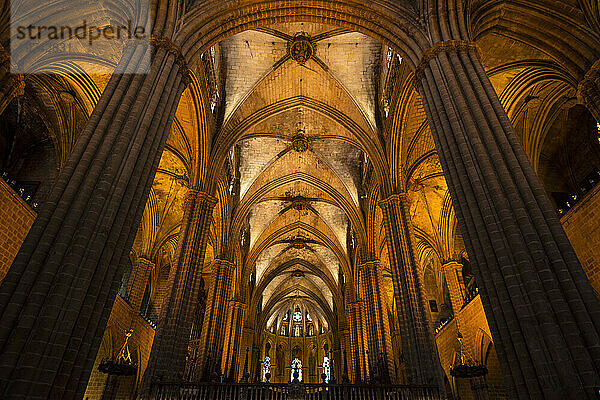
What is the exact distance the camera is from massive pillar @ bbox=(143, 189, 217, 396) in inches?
404

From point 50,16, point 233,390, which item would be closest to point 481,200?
point 233,390

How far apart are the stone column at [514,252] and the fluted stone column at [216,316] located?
12.6 meters

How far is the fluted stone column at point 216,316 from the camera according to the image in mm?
16719

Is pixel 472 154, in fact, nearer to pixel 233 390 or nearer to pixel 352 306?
pixel 233 390

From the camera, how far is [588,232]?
1110 cm

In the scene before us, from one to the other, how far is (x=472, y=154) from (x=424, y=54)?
3347mm

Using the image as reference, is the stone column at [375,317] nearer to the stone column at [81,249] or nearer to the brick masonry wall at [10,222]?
the stone column at [81,249]

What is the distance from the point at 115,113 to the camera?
→ 7.50 metres

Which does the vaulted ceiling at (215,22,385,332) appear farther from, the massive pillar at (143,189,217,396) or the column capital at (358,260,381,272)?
the massive pillar at (143,189,217,396)

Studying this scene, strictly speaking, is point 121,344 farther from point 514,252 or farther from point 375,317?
point 514,252

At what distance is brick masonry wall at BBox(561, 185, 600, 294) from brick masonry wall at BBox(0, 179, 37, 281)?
16573mm

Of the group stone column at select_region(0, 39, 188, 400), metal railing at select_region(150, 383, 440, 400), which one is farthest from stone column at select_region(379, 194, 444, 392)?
stone column at select_region(0, 39, 188, 400)

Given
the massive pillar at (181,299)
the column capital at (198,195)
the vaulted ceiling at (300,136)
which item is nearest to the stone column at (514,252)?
the massive pillar at (181,299)

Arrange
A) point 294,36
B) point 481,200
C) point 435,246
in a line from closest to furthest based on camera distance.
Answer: point 481,200
point 294,36
point 435,246
